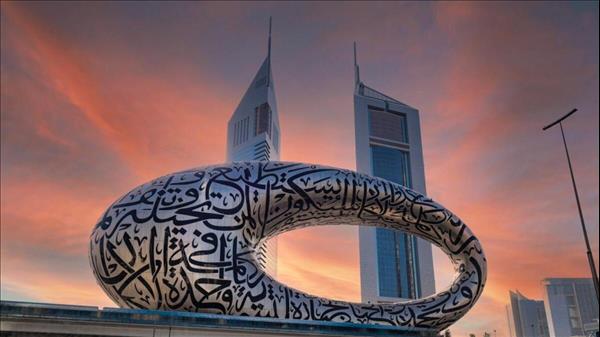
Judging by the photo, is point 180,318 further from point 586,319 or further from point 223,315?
point 586,319

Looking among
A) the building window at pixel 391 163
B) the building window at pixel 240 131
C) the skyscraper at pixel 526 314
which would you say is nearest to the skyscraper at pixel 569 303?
the skyscraper at pixel 526 314

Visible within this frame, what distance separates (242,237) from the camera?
15.6m

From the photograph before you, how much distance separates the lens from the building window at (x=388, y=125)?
102125 mm

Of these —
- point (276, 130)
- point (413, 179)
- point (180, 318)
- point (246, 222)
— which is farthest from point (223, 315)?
point (276, 130)

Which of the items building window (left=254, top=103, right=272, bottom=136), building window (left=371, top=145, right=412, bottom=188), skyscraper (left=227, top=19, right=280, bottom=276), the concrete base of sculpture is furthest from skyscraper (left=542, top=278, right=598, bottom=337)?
the concrete base of sculpture

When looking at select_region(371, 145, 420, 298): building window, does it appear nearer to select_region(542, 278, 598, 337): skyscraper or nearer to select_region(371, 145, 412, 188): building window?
select_region(371, 145, 412, 188): building window

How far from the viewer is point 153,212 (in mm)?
14906

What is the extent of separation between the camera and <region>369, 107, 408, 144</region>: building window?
4021 inches

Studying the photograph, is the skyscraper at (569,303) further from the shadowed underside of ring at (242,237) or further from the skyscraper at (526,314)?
the shadowed underside of ring at (242,237)

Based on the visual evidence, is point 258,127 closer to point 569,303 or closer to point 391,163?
point 391,163

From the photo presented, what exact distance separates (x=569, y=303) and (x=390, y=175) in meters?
64.3

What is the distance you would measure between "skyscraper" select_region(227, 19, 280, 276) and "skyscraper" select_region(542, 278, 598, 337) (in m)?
68.4

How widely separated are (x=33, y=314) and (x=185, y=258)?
4029mm

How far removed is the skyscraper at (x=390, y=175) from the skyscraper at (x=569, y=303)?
50.3 meters
